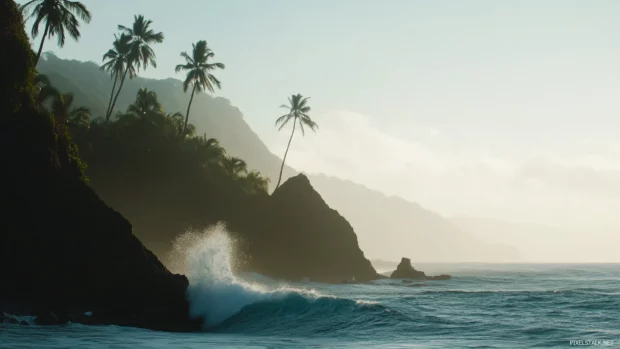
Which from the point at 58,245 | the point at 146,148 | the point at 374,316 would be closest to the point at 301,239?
the point at 146,148

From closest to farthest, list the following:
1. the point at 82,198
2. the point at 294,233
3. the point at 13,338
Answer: the point at 13,338 < the point at 82,198 < the point at 294,233

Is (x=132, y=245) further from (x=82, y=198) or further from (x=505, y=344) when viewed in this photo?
(x=505, y=344)

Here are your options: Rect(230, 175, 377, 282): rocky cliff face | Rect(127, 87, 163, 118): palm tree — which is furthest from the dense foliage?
Rect(230, 175, 377, 282): rocky cliff face

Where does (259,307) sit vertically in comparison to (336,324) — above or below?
above

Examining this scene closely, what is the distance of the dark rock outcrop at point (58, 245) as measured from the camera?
21.3 m

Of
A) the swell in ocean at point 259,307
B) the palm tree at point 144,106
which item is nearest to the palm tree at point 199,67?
the palm tree at point 144,106

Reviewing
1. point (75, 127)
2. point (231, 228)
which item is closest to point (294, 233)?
point (231, 228)

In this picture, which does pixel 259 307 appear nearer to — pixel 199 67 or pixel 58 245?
pixel 58 245

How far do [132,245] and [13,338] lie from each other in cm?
792

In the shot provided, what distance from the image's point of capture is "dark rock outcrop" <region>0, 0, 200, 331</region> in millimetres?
21297

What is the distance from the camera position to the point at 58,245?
72.4ft

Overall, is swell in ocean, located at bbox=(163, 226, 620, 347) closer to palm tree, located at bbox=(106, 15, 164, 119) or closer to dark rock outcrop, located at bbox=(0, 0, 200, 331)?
dark rock outcrop, located at bbox=(0, 0, 200, 331)

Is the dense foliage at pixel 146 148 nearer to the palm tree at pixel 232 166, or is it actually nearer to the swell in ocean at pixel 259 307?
the palm tree at pixel 232 166

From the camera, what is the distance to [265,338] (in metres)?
19.7
